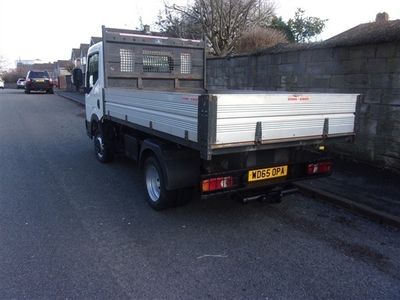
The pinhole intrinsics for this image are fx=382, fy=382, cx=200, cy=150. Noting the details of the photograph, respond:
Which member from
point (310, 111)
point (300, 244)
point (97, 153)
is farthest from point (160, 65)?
point (300, 244)

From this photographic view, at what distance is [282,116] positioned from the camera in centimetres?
415

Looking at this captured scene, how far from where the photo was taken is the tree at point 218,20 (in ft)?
53.6

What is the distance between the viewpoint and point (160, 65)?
761 cm

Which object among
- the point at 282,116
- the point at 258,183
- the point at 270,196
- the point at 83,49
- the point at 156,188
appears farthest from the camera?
the point at 83,49

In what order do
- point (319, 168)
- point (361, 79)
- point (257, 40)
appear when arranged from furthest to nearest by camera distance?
1. point (257, 40)
2. point (361, 79)
3. point (319, 168)

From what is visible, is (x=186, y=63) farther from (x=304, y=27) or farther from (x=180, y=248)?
(x=304, y=27)

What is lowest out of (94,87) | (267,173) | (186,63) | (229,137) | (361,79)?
(267,173)

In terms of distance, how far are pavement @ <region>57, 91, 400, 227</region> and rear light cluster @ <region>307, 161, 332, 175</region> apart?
0.47 m

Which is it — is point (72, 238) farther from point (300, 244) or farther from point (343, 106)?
point (343, 106)

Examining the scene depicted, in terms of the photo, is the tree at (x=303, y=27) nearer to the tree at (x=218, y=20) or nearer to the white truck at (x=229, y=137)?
the tree at (x=218, y=20)

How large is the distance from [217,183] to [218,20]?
13.6 metres

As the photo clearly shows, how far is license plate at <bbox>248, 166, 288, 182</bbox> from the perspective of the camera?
4472 mm

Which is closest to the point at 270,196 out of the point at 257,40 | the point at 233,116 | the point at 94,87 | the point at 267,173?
the point at 267,173

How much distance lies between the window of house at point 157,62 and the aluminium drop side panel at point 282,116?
3915mm
